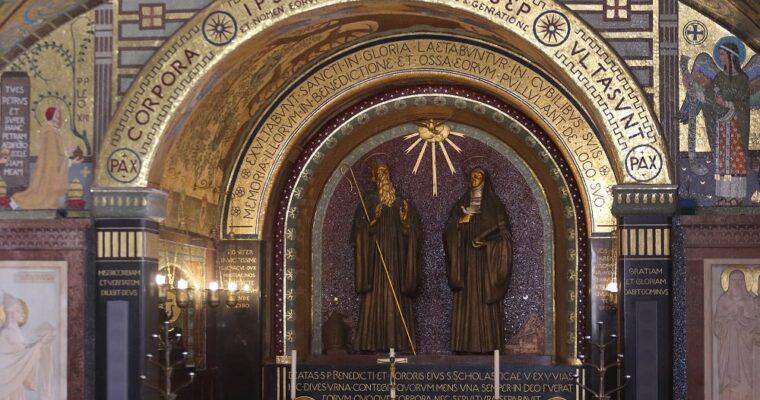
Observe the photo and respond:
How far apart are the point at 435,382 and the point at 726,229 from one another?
14.8 feet

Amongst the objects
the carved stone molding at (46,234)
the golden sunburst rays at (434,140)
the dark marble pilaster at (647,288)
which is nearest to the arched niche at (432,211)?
the golden sunburst rays at (434,140)

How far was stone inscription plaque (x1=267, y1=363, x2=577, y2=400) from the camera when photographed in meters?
18.4

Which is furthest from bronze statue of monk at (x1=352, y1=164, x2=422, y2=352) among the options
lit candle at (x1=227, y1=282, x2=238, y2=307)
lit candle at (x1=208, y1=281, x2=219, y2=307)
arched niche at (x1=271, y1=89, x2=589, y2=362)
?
lit candle at (x1=208, y1=281, x2=219, y2=307)

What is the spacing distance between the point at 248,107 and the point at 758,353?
6.91 m

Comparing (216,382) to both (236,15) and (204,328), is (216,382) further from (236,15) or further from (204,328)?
(236,15)

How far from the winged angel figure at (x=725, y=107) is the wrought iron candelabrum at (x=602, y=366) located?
2.04 meters

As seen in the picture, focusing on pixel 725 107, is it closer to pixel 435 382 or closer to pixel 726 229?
pixel 726 229

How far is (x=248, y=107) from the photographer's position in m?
18.6

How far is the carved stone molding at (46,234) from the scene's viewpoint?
1628 cm

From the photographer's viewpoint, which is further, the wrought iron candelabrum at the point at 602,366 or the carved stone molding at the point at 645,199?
the carved stone molding at the point at 645,199

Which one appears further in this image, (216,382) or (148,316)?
(216,382)

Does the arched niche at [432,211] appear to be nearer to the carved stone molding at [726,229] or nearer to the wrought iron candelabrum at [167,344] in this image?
the wrought iron candelabrum at [167,344]

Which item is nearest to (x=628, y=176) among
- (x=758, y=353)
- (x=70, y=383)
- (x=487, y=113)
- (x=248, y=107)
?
(x=758, y=353)

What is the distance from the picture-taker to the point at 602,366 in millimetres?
15492
